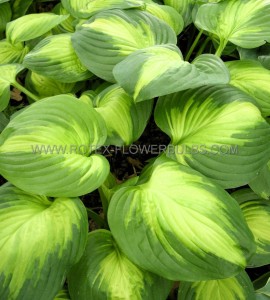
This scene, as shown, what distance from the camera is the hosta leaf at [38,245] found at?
71 centimetres

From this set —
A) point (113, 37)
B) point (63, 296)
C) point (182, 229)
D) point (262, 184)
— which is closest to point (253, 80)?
point (262, 184)

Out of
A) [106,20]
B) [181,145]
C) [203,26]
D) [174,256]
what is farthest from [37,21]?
[174,256]

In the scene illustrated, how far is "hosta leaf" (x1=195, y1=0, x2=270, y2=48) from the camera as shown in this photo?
1109mm

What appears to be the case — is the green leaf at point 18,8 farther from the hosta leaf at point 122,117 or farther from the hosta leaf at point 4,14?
the hosta leaf at point 122,117

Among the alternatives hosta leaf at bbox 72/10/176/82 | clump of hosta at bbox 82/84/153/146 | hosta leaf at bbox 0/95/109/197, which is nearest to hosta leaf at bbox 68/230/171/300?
hosta leaf at bbox 0/95/109/197

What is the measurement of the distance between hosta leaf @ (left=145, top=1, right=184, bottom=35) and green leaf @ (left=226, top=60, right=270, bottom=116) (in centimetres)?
24

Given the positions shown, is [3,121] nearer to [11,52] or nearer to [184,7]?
[11,52]

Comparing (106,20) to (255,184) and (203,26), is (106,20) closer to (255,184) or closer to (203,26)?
(203,26)

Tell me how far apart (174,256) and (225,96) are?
0.42 metres

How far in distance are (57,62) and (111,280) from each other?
66 cm

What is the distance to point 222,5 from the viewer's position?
1.19m

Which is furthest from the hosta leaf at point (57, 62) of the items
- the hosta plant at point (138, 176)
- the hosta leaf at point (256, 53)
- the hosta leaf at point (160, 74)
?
the hosta leaf at point (256, 53)

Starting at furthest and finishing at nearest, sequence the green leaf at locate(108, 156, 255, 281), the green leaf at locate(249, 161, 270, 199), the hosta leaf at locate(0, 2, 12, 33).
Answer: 1. the hosta leaf at locate(0, 2, 12, 33)
2. the green leaf at locate(249, 161, 270, 199)
3. the green leaf at locate(108, 156, 255, 281)

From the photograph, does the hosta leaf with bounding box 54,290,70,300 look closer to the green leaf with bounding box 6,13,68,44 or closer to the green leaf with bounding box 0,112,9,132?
the green leaf with bounding box 0,112,9,132
